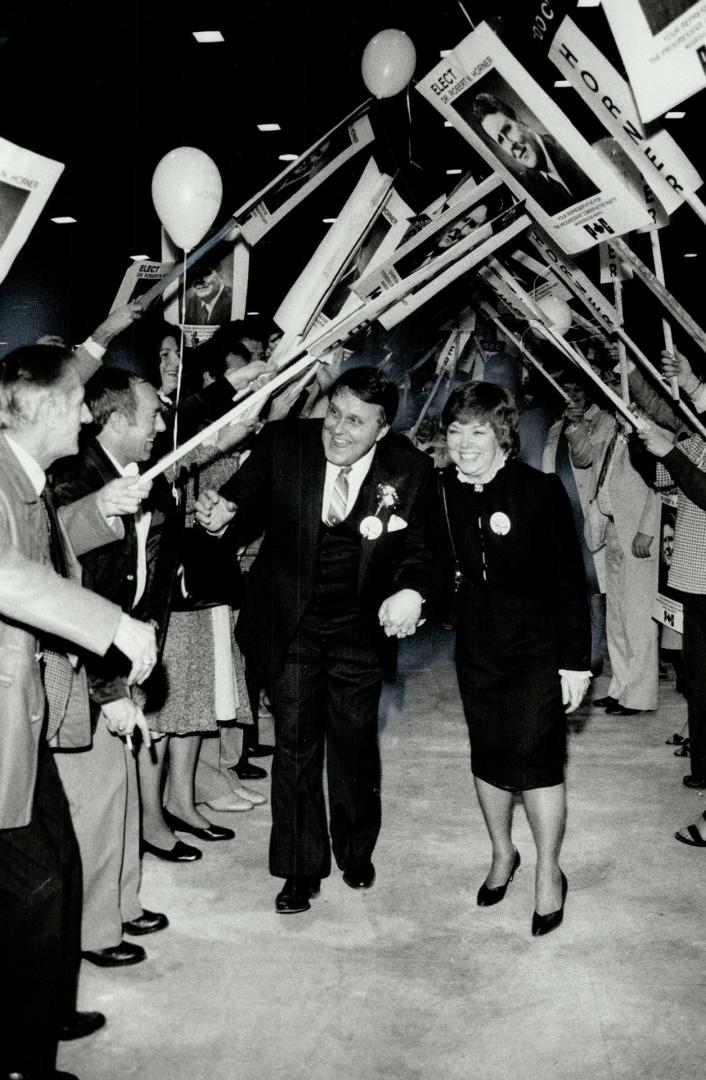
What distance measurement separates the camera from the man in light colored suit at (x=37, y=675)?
7.11 ft

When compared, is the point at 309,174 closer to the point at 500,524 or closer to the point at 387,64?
the point at 387,64

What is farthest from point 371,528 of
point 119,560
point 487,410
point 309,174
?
point 309,174

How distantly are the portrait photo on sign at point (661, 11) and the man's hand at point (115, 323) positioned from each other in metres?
1.89

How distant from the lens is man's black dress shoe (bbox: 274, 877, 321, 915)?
3488 millimetres

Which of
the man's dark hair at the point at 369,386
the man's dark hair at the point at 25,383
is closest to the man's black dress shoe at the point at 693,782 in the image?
the man's dark hair at the point at 369,386

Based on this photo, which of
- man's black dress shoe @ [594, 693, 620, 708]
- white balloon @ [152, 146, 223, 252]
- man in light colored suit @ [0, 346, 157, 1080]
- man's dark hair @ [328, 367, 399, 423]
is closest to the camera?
man in light colored suit @ [0, 346, 157, 1080]

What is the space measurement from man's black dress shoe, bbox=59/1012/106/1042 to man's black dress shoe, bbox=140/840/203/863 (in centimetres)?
117

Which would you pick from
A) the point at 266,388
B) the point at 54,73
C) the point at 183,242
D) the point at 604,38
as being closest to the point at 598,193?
the point at 266,388

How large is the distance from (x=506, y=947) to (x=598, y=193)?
2.41 metres

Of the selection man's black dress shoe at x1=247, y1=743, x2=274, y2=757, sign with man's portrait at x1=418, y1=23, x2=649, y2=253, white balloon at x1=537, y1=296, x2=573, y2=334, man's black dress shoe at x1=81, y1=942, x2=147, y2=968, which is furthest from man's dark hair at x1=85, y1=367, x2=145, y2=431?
white balloon at x1=537, y1=296, x2=573, y2=334

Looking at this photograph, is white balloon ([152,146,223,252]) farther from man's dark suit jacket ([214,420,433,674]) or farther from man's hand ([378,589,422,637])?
man's hand ([378,589,422,637])

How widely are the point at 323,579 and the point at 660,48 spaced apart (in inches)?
74.2

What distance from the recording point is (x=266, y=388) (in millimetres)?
3152

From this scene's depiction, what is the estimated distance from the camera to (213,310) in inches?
189
